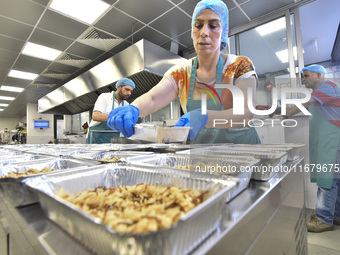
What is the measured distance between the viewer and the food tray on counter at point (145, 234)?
0.93 ft

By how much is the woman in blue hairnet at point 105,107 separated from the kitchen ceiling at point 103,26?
3.62ft

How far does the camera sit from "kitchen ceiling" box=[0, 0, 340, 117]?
290cm

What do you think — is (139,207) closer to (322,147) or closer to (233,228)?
(233,228)

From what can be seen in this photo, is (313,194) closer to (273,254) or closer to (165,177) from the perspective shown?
(273,254)

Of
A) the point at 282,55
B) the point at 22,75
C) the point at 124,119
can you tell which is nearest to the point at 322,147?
the point at 124,119

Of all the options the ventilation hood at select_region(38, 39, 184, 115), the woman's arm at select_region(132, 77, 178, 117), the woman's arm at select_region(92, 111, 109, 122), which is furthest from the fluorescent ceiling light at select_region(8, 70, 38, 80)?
the woman's arm at select_region(132, 77, 178, 117)

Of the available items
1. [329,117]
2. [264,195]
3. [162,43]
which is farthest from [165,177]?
[162,43]

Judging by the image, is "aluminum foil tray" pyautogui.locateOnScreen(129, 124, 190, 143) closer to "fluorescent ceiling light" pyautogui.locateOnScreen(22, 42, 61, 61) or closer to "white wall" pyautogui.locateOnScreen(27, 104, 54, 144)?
"fluorescent ceiling light" pyautogui.locateOnScreen(22, 42, 61, 61)

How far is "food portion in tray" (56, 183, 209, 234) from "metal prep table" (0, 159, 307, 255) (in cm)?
7

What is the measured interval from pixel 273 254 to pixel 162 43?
4137 millimetres

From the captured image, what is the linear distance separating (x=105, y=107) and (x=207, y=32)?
2139 mm

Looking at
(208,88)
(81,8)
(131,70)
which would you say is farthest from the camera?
(131,70)

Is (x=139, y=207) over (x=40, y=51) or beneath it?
beneath

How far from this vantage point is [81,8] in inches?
115
